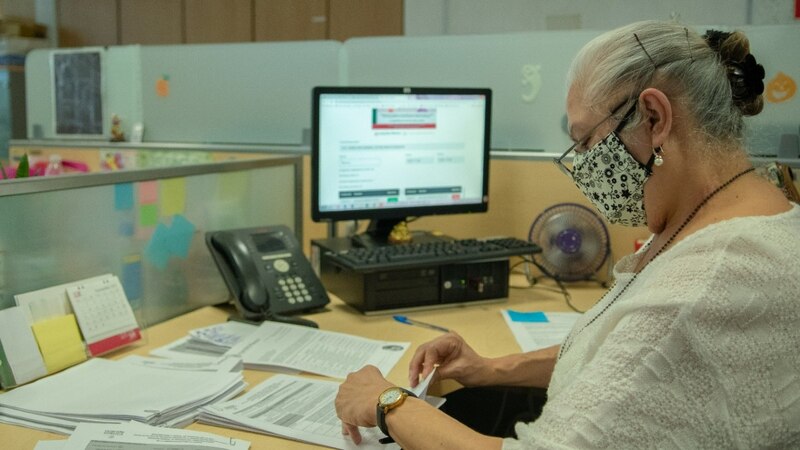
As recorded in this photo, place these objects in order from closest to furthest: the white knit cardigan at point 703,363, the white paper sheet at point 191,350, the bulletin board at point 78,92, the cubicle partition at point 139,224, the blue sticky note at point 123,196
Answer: the white knit cardigan at point 703,363 → the cubicle partition at point 139,224 → the white paper sheet at point 191,350 → the blue sticky note at point 123,196 → the bulletin board at point 78,92

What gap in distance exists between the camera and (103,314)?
54.6 inches

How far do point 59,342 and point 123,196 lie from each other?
35 cm

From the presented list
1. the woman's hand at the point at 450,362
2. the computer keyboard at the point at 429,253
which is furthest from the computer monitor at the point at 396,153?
the woman's hand at the point at 450,362

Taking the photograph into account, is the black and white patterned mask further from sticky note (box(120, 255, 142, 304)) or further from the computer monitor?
sticky note (box(120, 255, 142, 304))

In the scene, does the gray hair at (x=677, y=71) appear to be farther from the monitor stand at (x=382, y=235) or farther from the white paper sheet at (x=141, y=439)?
the monitor stand at (x=382, y=235)

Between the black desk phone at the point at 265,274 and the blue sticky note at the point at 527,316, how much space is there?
0.42 meters

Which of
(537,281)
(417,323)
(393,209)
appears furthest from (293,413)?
(537,281)

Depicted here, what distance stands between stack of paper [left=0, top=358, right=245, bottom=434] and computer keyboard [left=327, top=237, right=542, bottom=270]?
47 centimetres

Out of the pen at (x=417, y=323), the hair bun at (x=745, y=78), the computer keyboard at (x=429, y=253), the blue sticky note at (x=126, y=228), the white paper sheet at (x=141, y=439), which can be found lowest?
the white paper sheet at (x=141, y=439)

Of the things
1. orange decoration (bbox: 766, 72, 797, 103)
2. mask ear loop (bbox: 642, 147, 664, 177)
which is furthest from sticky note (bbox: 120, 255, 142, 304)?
orange decoration (bbox: 766, 72, 797, 103)

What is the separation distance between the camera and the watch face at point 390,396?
1029 millimetres

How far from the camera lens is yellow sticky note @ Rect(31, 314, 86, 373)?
1.26 m

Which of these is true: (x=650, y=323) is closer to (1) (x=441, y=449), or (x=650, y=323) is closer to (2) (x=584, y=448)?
(2) (x=584, y=448)

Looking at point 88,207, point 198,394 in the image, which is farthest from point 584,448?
point 88,207
